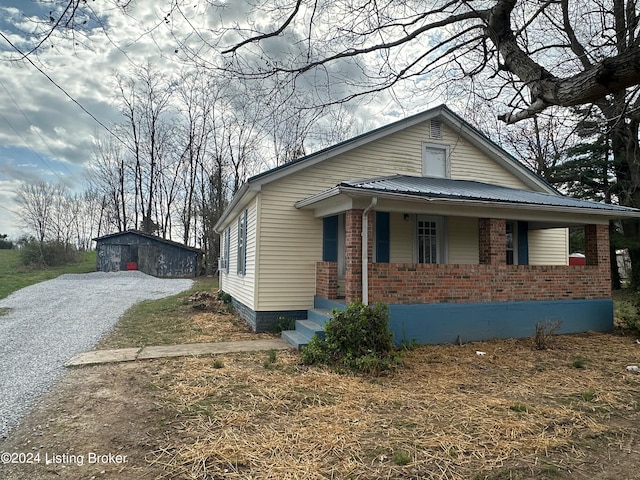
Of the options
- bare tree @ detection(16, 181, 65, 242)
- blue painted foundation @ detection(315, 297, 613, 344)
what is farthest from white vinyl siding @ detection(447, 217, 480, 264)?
bare tree @ detection(16, 181, 65, 242)

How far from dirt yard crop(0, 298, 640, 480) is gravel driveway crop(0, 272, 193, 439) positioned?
0.35 meters

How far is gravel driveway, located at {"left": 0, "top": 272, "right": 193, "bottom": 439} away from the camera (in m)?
4.91

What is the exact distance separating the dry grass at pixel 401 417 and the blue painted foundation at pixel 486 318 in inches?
35.2

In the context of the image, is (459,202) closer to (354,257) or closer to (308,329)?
(354,257)

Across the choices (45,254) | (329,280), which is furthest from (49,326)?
(45,254)

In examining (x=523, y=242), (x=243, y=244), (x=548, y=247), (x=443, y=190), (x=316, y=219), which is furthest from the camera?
(x=548, y=247)

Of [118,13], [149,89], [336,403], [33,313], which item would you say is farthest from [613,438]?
[149,89]

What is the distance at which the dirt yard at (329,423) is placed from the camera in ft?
10.1

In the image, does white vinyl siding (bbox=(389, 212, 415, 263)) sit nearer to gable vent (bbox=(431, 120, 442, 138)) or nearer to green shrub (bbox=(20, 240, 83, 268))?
gable vent (bbox=(431, 120, 442, 138))

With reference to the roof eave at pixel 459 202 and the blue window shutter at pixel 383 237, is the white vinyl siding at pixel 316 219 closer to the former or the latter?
the blue window shutter at pixel 383 237

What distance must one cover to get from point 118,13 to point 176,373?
175 inches

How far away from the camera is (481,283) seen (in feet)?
26.3

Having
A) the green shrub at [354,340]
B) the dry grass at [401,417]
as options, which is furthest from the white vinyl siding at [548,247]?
the green shrub at [354,340]

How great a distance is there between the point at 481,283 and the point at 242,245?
6.06 m
